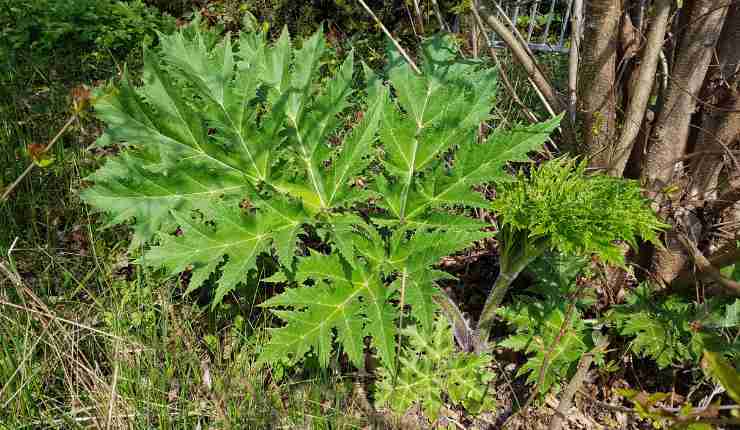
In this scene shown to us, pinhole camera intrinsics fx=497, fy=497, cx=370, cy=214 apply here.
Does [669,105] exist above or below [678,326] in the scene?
above

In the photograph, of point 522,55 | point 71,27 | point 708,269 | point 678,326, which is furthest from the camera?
point 71,27

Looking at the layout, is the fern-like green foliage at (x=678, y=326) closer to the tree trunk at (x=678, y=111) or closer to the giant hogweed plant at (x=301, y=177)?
the tree trunk at (x=678, y=111)

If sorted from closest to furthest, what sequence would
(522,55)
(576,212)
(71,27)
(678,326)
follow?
(576,212) → (678,326) → (522,55) → (71,27)

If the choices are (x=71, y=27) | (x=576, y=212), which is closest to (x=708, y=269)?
(x=576, y=212)

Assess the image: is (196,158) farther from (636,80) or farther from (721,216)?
(721,216)

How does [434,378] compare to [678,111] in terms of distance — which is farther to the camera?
Result: [678,111]

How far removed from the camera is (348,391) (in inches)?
Answer: 80.3

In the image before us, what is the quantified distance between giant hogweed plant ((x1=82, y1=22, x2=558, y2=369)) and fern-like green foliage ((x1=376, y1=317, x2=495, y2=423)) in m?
0.27


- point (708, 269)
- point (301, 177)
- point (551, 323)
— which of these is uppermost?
point (301, 177)

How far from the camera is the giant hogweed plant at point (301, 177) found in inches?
59.7

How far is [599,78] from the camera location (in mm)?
2016

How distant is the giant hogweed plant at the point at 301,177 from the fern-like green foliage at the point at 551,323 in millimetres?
550

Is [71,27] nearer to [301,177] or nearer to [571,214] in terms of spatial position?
[301,177]

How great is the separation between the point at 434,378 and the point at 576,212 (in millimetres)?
803
